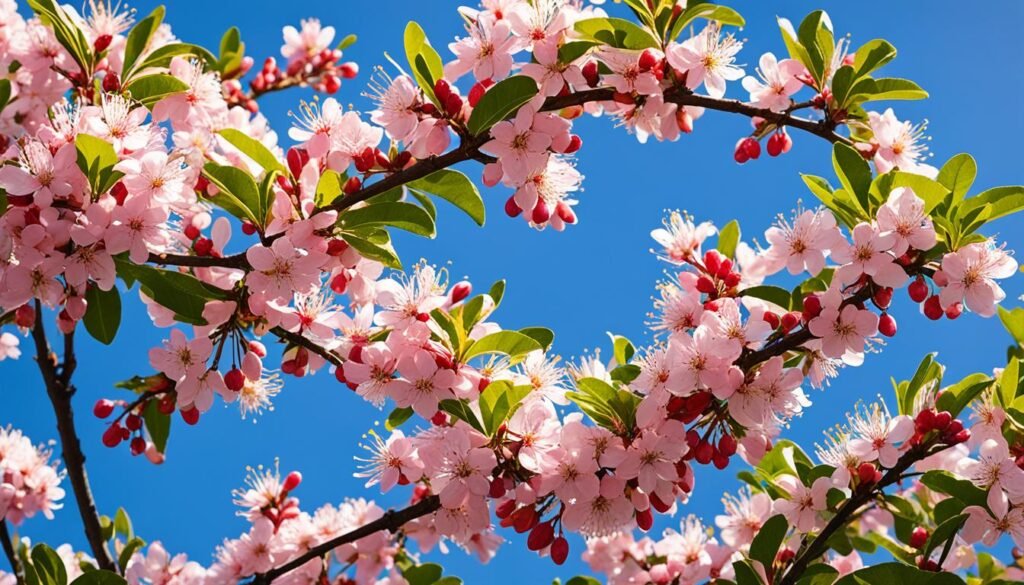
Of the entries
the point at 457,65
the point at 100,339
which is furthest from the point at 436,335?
the point at 100,339

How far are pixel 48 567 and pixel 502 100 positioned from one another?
67.1 inches

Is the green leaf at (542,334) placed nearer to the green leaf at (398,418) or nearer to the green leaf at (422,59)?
the green leaf at (398,418)

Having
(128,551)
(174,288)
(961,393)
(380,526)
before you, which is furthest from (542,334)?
(128,551)

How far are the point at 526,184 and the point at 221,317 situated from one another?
Result: 2.85 ft

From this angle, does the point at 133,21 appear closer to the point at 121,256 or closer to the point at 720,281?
the point at 121,256

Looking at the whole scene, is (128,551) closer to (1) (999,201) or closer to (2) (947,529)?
(2) (947,529)

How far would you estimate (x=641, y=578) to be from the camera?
338 cm

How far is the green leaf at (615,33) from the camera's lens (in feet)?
7.62

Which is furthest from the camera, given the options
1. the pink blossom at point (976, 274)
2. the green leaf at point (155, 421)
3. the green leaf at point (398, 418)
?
the green leaf at point (155, 421)

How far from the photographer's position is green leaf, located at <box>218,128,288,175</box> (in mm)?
2410

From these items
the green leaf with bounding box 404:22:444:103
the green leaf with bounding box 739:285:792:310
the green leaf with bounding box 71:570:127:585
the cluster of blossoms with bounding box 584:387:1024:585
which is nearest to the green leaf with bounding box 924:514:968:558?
the cluster of blossoms with bounding box 584:387:1024:585

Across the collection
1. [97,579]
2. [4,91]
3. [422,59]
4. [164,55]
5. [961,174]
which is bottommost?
[97,579]

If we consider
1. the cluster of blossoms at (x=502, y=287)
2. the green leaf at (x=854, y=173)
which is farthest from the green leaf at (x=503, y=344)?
the green leaf at (x=854, y=173)

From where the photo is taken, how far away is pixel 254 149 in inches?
95.4
